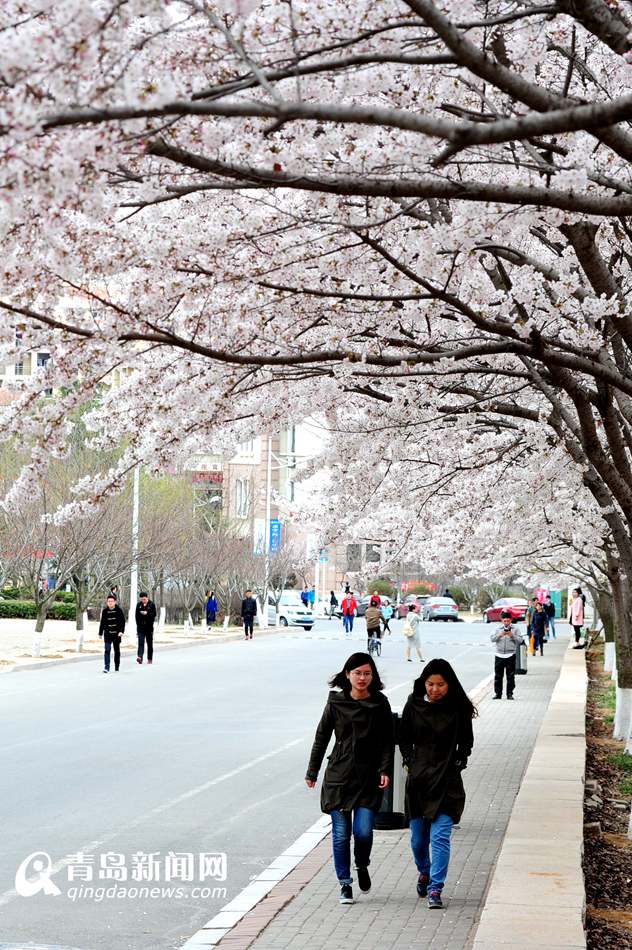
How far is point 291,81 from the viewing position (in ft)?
18.7

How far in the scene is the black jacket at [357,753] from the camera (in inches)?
319

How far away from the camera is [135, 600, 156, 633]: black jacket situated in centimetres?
3005

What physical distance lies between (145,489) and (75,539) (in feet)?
45.4

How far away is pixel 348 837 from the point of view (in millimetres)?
8094

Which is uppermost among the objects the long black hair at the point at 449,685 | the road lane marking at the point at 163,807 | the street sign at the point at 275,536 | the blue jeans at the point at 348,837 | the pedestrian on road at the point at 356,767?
the street sign at the point at 275,536

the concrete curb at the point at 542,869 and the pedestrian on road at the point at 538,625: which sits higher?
the pedestrian on road at the point at 538,625

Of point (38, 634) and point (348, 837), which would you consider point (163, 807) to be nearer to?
point (348, 837)

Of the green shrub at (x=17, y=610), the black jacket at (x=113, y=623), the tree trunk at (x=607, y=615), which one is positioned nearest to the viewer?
the black jacket at (x=113, y=623)

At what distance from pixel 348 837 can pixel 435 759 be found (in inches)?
28.3

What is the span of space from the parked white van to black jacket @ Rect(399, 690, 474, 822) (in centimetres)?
5424

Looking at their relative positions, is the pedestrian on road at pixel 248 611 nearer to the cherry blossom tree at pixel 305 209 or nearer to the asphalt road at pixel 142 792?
the asphalt road at pixel 142 792

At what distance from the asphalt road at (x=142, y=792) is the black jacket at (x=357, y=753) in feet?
3.67

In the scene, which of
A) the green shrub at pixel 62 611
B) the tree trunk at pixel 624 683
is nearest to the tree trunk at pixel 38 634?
the tree trunk at pixel 624 683

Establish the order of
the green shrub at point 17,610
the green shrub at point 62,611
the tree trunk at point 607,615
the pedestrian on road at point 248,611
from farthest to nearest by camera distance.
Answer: the green shrub at point 62,611
the green shrub at point 17,610
the pedestrian on road at point 248,611
the tree trunk at point 607,615
